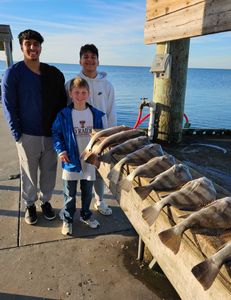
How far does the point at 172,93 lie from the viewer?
7621mm

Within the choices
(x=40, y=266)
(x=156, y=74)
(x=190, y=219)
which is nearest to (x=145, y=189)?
(x=190, y=219)

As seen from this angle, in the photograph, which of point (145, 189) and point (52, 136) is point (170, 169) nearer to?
point (145, 189)

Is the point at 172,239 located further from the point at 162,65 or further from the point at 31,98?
the point at 162,65

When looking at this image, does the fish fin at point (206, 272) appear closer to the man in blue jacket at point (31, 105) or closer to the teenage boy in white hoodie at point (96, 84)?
the teenage boy in white hoodie at point (96, 84)

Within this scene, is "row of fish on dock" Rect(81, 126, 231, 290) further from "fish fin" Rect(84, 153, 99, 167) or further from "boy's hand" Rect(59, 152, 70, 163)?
"boy's hand" Rect(59, 152, 70, 163)

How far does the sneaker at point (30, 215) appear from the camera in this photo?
4176 mm

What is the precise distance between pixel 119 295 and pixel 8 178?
11.0 feet

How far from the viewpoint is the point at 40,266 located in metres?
3.36

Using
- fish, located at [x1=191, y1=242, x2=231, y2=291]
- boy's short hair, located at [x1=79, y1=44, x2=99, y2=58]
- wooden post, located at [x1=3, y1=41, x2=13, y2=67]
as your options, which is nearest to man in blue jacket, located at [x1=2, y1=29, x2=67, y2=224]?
boy's short hair, located at [x1=79, y1=44, x2=99, y2=58]

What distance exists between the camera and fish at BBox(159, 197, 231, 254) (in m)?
1.74

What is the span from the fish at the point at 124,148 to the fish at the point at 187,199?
3.20 feet

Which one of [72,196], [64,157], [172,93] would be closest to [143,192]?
[64,157]

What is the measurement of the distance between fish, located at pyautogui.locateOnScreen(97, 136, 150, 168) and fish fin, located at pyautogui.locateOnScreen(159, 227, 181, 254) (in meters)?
1.25

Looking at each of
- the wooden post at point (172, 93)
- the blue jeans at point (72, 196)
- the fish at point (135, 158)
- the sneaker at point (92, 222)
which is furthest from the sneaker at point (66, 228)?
the wooden post at point (172, 93)
